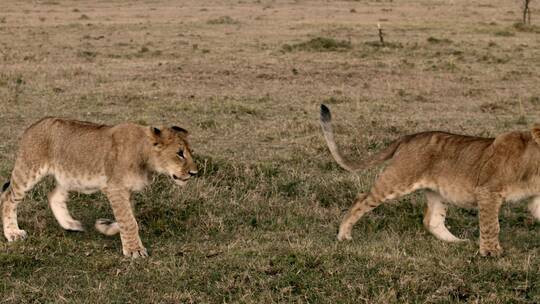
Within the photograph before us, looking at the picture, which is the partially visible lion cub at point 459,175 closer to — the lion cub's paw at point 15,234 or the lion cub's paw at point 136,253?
the lion cub's paw at point 136,253

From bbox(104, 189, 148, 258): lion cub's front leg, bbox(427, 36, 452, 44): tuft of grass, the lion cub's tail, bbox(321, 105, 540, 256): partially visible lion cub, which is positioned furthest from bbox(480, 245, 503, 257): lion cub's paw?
bbox(427, 36, 452, 44): tuft of grass

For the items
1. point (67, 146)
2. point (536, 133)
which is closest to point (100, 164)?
point (67, 146)

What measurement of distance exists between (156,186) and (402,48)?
45.3 feet

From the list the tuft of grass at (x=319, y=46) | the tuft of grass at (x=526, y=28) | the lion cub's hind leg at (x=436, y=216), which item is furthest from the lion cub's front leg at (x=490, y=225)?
the tuft of grass at (x=526, y=28)

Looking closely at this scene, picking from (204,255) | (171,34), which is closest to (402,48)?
(171,34)

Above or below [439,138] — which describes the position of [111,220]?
below

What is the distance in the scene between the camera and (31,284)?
4.90 m

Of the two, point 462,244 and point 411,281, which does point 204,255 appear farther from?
point 462,244

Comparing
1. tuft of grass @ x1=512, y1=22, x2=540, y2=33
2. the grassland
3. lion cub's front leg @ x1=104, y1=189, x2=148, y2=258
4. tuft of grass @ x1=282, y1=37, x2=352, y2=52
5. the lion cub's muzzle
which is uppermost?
the lion cub's muzzle

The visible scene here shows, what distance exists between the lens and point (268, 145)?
9.55m

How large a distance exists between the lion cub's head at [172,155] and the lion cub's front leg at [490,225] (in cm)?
201

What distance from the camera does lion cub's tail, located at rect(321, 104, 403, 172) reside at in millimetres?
6104

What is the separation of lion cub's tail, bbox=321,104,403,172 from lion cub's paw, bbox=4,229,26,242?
7.83ft

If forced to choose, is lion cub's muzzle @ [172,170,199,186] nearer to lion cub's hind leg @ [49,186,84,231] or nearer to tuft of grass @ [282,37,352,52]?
lion cub's hind leg @ [49,186,84,231]
